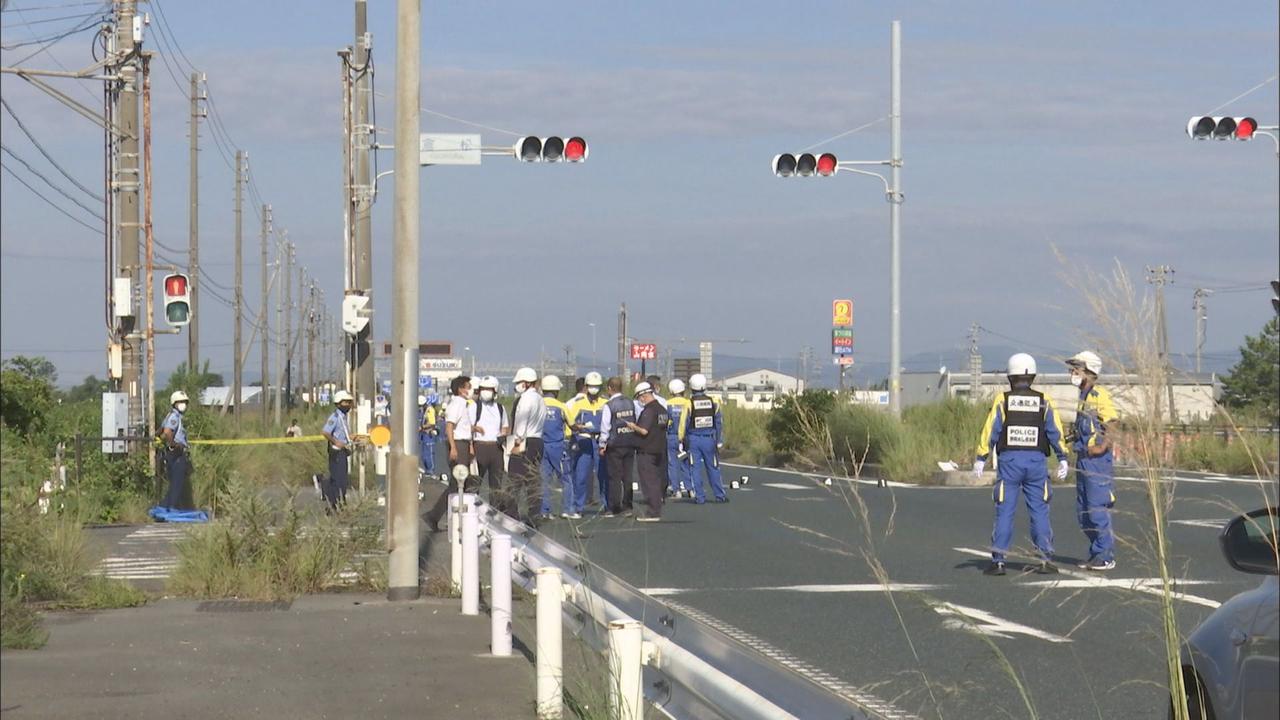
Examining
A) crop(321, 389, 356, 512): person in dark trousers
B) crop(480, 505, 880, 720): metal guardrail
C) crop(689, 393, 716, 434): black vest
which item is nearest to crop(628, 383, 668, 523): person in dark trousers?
crop(689, 393, 716, 434): black vest

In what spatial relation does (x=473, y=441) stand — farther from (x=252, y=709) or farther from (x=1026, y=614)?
(x=252, y=709)

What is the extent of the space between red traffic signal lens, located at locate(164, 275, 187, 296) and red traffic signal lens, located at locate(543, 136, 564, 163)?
19.5 feet

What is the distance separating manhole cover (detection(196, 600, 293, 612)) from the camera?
12.2m

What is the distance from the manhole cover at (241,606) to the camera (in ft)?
40.1

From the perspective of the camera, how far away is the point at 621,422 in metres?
23.0

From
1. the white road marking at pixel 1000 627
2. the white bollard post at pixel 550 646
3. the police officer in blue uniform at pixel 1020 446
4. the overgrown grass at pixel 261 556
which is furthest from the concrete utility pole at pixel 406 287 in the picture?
the police officer in blue uniform at pixel 1020 446

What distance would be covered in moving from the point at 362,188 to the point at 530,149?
2.63 m

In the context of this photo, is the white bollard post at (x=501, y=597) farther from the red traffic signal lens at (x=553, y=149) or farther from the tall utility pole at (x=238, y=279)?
the tall utility pole at (x=238, y=279)

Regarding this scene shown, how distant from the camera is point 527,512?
12336 mm

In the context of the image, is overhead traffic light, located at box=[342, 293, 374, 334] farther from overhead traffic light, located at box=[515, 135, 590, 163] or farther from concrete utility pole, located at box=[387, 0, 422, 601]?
concrete utility pole, located at box=[387, 0, 422, 601]

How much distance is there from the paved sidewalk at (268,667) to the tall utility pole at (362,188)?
14840mm

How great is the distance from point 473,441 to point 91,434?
27.2ft

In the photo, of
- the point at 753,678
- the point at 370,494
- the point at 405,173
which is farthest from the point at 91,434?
the point at 753,678

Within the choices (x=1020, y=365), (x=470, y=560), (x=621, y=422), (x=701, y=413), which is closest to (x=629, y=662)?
(x=470, y=560)
